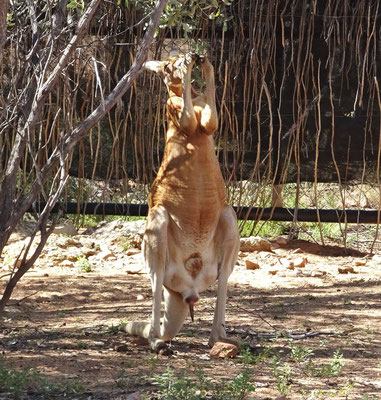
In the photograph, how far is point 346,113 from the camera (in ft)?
26.7

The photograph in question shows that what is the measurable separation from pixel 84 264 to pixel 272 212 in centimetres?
195

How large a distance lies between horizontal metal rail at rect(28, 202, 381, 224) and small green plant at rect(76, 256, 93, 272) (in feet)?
2.04

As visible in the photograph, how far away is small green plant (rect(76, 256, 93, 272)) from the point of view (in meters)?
7.34

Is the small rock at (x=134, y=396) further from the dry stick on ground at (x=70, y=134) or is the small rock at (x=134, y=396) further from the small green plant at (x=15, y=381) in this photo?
the dry stick on ground at (x=70, y=134)

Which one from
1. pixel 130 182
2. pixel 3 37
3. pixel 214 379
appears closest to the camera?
pixel 3 37

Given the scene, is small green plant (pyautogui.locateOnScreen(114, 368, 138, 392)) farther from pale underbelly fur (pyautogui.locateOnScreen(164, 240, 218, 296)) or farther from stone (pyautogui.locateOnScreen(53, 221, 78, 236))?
stone (pyautogui.locateOnScreen(53, 221, 78, 236))

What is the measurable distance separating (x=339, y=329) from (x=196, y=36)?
11.8 feet

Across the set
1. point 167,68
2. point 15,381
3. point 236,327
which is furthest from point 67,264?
point 15,381

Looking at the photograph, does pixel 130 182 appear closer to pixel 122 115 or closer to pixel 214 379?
pixel 122 115

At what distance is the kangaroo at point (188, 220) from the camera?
4770mm

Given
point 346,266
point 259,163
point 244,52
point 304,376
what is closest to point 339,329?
point 304,376

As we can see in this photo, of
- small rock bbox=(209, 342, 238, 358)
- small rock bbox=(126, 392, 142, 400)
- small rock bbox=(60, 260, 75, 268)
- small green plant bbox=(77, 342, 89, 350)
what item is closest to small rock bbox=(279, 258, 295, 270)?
small rock bbox=(60, 260, 75, 268)

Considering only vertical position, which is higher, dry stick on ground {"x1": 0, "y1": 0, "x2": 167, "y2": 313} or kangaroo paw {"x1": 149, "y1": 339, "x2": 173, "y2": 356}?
dry stick on ground {"x1": 0, "y1": 0, "x2": 167, "y2": 313}

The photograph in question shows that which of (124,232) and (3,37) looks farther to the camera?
(124,232)
